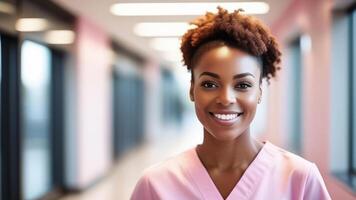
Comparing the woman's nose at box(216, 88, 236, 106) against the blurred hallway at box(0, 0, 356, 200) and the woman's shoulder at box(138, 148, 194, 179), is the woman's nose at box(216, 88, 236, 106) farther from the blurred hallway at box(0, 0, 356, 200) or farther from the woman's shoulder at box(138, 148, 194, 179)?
the blurred hallway at box(0, 0, 356, 200)

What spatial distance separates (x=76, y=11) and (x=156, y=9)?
1.09 metres

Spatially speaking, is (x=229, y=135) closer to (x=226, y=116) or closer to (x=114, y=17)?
(x=226, y=116)

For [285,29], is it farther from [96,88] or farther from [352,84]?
[96,88]

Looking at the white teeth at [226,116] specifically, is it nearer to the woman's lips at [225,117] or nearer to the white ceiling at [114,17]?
the woman's lips at [225,117]

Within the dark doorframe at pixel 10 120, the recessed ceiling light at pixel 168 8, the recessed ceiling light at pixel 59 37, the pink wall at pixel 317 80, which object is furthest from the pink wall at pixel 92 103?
the pink wall at pixel 317 80

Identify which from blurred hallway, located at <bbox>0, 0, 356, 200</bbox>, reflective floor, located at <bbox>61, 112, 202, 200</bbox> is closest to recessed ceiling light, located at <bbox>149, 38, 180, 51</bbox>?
blurred hallway, located at <bbox>0, 0, 356, 200</bbox>

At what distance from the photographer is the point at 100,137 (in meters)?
6.25

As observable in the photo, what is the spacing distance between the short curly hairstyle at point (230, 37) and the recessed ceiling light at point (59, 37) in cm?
374

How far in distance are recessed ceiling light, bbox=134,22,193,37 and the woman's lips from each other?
4.44 m

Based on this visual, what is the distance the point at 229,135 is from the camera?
95 centimetres

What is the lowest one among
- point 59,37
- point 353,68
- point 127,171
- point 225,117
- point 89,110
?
point 127,171

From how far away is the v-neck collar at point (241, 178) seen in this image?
967mm

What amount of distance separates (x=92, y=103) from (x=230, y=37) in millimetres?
5089

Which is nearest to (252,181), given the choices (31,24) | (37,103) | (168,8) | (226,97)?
(226,97)
